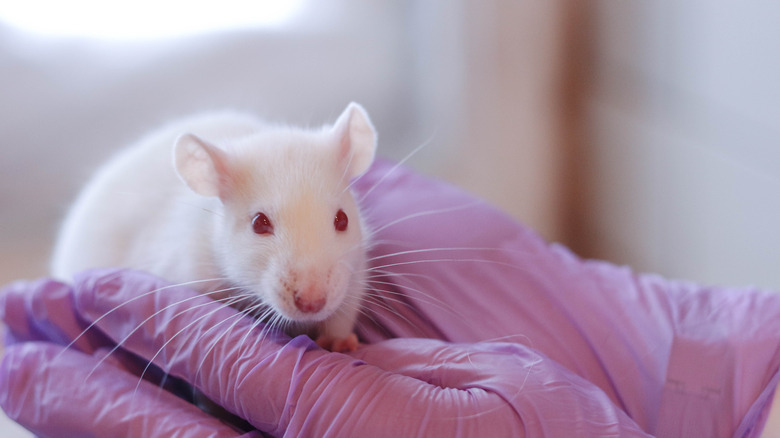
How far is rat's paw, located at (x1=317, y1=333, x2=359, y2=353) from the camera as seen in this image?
1271 mm

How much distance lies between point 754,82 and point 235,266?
1.39m

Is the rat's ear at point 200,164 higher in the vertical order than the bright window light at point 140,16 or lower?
lower

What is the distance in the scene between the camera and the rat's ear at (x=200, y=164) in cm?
118

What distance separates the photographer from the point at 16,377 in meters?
1.22

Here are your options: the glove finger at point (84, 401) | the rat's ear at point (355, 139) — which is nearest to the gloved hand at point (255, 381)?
the glove finger at point (84, 401)

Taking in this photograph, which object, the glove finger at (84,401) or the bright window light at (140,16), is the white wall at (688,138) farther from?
the glove finger at (84,401)

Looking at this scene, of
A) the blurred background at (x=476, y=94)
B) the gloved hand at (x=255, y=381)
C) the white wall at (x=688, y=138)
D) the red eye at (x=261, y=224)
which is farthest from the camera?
the blurred background at (x=476, y=94)

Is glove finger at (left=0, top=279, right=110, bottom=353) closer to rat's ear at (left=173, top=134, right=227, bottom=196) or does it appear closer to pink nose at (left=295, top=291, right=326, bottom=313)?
rat's ear at (left=173, top=134, right=227, bottom=196)

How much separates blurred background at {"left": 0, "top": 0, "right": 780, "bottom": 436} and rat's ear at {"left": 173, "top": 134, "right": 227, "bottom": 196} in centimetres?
61

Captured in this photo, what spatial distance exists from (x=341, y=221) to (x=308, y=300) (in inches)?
7.3

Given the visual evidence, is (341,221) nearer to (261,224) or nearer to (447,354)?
(261,224)

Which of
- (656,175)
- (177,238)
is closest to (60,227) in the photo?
(177,238)

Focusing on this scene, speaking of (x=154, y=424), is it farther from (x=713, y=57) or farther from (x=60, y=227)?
(x=713, y=57)

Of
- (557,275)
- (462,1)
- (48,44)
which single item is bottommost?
(557,275)
